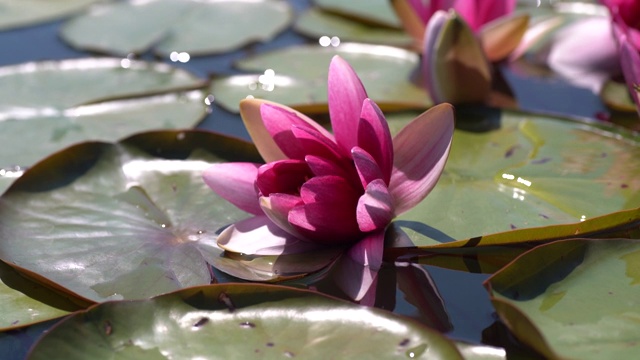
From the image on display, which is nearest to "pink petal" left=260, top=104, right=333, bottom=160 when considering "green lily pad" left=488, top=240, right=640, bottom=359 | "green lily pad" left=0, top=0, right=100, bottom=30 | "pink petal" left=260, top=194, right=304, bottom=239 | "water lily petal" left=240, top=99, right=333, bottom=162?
"water lily petal" left=240, top=99, right=333, bottom=162

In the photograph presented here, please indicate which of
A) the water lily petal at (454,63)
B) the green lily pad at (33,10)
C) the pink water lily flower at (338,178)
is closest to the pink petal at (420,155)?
the pink water lily flower at (338,178)

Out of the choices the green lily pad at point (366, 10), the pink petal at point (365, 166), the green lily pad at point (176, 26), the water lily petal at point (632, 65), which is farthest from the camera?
the green lily pad at point (366, 10)

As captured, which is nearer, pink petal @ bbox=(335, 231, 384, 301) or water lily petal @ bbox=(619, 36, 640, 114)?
pink petal @ bbox=(335, 231, 384, 301)

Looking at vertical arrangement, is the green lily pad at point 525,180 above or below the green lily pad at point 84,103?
above

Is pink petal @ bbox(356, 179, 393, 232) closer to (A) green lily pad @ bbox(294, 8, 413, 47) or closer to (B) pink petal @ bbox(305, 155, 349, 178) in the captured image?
(B) pink petal @ bbox(305, 155, 349, 178)

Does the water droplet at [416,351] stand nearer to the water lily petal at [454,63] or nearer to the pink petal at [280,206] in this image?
the pink petal at [280,206]

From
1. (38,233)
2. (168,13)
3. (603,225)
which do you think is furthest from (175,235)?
(168,13)
